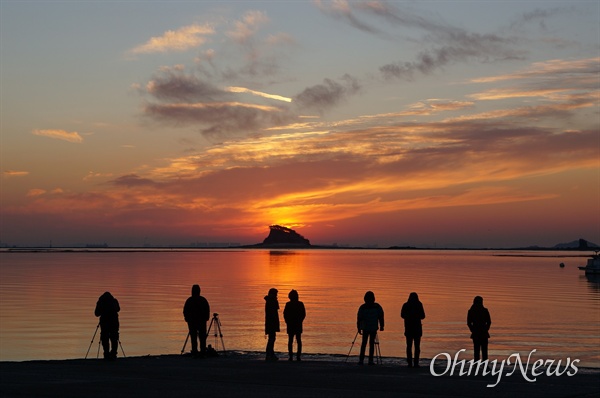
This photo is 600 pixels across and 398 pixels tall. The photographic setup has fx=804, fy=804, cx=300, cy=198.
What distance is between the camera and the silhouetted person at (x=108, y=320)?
94.3 feet

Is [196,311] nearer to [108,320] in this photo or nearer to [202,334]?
[202,334]

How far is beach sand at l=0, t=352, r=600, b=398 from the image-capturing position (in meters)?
20.2

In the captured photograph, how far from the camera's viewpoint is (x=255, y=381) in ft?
74.5

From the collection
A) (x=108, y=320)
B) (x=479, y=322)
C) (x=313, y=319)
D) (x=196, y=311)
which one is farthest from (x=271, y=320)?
(x=313, y=319)

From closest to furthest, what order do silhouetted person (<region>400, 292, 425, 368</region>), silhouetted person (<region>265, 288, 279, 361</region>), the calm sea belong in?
silhouetted person (<region>400, 292, 425, 368</region>) < silhouetted person (<region>265, 288, 279, 361</region>) < the calm sea

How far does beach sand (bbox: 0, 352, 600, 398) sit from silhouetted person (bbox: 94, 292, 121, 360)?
51 cm

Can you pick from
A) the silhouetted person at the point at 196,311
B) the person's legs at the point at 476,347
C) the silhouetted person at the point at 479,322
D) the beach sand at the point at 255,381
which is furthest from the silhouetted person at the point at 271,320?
the person's legs at the point at 476,347

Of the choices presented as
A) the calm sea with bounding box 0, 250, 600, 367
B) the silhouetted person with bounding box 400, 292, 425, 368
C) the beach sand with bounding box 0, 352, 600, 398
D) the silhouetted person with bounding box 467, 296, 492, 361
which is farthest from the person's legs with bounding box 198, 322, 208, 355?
the calm sea with bounding box 0, 250, 600, 367

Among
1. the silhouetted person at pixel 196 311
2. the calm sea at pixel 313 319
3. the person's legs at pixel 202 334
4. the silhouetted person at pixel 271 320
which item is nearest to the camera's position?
the silhouetted person at pixel 196 311

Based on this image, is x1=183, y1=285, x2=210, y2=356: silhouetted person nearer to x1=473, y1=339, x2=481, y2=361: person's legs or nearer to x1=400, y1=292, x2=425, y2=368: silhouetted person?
x1=400, y1=292, x2=425, y2=368: silhouetted person

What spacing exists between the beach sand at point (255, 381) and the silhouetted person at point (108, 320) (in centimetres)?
51

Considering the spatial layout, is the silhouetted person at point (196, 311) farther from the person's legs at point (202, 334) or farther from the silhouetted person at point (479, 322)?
the silhouetted person at point (479, 322)

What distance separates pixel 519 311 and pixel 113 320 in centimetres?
4243

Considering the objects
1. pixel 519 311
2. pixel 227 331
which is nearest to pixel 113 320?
pixel 227 331
